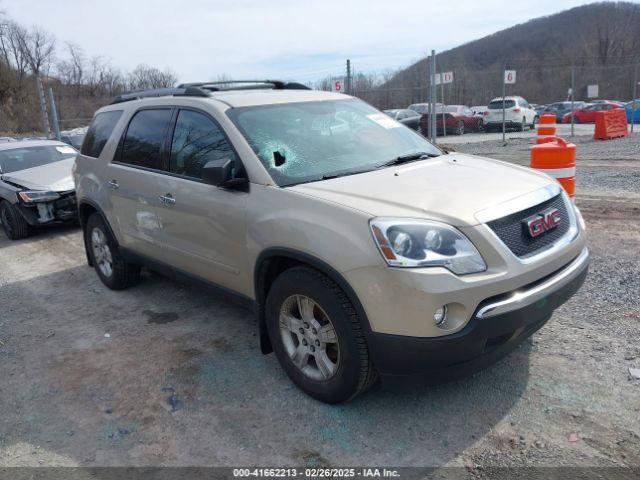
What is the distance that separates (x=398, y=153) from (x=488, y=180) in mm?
825

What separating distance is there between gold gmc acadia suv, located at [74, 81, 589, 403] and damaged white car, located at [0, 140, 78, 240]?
4216mm

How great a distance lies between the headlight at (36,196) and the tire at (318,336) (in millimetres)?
6317

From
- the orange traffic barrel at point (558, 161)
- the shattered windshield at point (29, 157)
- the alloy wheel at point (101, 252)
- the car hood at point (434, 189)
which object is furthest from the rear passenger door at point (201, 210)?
the shattered windshield at point (29, 157)

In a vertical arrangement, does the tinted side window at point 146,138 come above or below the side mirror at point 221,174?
above

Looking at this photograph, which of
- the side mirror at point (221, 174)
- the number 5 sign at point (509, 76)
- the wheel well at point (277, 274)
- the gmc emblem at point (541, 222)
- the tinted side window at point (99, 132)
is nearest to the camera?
the wheel well at point (277, 274)

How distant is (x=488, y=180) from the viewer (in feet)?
10.9

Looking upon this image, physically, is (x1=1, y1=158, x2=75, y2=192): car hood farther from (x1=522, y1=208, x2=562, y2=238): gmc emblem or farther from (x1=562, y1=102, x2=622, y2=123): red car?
(x1=562, y1=102, x2=622, y2=123): red car

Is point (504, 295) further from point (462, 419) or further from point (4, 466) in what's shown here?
point (4, 466)

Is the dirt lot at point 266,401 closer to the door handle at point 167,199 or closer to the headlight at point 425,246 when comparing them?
the headlight at point 425,246

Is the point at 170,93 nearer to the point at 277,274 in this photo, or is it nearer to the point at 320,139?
the point at 320,139

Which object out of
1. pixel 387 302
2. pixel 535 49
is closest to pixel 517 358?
pixel 387 302

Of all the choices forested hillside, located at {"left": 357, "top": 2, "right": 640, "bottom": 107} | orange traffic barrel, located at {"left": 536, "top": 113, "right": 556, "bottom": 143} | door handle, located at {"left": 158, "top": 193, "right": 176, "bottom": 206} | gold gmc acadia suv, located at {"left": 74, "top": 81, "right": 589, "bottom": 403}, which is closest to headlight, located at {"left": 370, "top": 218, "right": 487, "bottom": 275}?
gold gmc acadia suv, located at {"left": 74, "top": 81, "right": 589, "bottom": 403}

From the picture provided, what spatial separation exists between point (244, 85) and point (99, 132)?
179 cm

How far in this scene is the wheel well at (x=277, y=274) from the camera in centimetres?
280
